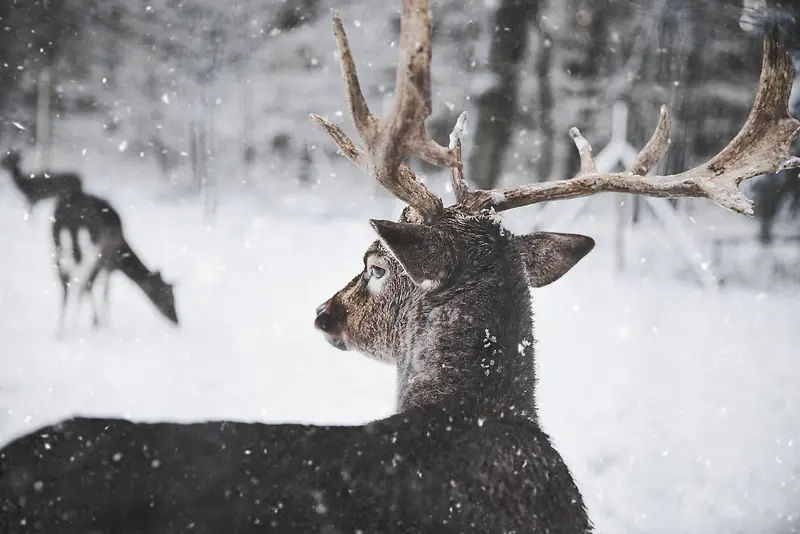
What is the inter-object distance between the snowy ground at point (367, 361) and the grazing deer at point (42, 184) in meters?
0.68

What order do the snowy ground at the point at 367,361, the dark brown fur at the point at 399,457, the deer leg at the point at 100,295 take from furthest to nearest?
the deer leg at the point at 100,295 → the snowy ground at the point at 367,361 → the dark brown fur at the point at 399,457

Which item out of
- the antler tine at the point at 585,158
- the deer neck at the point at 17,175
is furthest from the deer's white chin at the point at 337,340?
the deer neck at the point at 17,175

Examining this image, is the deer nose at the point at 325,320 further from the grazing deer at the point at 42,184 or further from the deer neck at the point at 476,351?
the grazing deer at the point at 42,184

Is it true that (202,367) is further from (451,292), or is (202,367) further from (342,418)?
(451,292)

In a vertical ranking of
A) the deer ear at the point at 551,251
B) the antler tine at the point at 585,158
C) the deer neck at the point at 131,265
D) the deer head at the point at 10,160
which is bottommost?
the deer ear at the point at 551,251

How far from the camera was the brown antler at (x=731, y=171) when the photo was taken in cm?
185

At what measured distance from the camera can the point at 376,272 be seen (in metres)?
1.92

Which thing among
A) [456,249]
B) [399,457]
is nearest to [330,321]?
[456,249]

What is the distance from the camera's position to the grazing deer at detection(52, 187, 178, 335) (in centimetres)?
555

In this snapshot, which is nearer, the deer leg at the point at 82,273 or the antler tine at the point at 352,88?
the antler tine at the point at 352,88

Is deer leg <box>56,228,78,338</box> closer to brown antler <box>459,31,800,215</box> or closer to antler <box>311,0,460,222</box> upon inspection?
antler <box>311,0,460,222</box>

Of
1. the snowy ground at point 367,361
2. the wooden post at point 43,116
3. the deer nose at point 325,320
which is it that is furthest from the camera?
the wooden post at point 43,116

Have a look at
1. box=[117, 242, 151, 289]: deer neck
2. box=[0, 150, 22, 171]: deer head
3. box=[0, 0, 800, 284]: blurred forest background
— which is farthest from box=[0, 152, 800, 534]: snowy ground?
box=[0, 0, 800, 284]: blurred forest background

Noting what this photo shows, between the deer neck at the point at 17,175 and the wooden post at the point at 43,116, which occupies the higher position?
the wooden post at the point at 43,116
